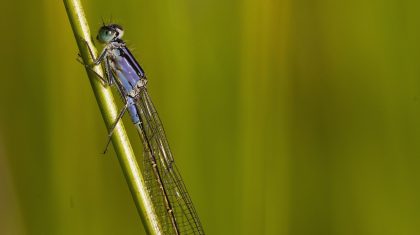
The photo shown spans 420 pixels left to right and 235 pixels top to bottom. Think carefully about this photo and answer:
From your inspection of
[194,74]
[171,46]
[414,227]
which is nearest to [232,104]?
[194,74]

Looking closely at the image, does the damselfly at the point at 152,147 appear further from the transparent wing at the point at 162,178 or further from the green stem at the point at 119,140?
the green stem at the point at 119,140

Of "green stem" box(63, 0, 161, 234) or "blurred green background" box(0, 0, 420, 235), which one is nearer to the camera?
"green stem" box(63, 0, 161, 234)

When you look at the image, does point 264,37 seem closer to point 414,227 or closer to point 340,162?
point 340,162

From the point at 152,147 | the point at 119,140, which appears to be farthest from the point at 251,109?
the point at 119,140

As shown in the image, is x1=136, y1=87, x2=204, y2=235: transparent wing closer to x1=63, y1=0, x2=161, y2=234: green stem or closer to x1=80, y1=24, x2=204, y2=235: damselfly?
x1=80, y1=24, x2=204, y2=235: damselfly

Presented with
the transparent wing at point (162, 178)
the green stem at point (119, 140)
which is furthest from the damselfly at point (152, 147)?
the green stem at point (119, 140)

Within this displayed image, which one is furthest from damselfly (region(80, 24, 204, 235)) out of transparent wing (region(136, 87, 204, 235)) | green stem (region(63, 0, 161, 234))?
green stem (region(63, 0, 161, 234))

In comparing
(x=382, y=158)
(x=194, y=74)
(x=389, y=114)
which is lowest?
(x=382, y=158)
